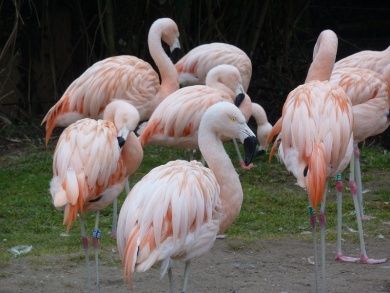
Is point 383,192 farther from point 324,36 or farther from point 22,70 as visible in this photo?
point 22,70

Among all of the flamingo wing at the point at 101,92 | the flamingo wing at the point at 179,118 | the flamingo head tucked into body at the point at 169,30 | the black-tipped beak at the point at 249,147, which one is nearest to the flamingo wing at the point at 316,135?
the black-tipped beak at the point at 249,147

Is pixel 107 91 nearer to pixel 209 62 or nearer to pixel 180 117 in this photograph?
pixel 180 117

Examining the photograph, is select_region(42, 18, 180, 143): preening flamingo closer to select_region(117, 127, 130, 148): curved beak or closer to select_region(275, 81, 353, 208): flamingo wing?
select_region(117, 127, 130, 148): curved beak

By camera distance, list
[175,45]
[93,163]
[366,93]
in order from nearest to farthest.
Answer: [93,163] → [366,93] → [175,45]

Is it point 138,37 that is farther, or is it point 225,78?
point 138,37

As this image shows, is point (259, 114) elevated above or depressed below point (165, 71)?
below

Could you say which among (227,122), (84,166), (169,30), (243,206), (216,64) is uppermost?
(227,122)

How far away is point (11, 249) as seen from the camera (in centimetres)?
628

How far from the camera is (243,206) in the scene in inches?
290

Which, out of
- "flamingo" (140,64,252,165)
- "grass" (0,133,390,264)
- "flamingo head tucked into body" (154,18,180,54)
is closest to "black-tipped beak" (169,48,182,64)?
"flamingo head tucked into body" (154,18,180,54)

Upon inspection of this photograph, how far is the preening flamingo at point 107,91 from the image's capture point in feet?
23.4

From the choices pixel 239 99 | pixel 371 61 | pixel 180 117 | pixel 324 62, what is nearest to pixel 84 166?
pixel 180 117

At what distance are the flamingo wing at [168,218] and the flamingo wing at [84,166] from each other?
26.3 inches

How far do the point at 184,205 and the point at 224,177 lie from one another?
438 millimetres
